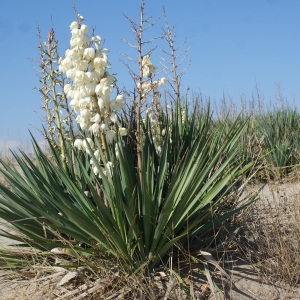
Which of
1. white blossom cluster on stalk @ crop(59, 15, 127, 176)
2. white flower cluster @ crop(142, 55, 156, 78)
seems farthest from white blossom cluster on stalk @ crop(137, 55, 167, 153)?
white blossom cluster on stalk @ crop(59, 15, 127, 176)

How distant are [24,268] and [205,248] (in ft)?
4.33

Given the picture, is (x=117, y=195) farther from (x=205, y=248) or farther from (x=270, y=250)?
(x=270, y=250)

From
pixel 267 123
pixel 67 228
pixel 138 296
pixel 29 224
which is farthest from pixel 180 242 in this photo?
pixel 267 123

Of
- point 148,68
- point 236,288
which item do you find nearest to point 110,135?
point 148,68

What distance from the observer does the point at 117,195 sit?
3.20m

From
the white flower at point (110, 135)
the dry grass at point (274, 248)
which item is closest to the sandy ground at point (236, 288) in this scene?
the dry grass at point (274, 248)

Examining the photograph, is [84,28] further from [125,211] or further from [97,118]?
[125,211]

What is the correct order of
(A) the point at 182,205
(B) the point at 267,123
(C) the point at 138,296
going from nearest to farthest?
(C) the point at 138,296
(A) the point at 182,205
(B) the point at 267,123

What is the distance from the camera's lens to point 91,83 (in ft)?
10.9

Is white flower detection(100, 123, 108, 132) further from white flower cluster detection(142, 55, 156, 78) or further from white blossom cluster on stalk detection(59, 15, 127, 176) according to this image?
white flower cluster detection(142, 55, 156, 78)

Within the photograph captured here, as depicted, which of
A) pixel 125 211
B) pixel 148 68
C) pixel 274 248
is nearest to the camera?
pixel 125 211

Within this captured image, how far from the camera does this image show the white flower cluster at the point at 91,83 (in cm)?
329

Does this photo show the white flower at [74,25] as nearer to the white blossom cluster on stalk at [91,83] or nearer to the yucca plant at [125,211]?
the white blossom cluster on stalk at [91,83]

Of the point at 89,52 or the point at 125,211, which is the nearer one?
the point at 125,211
